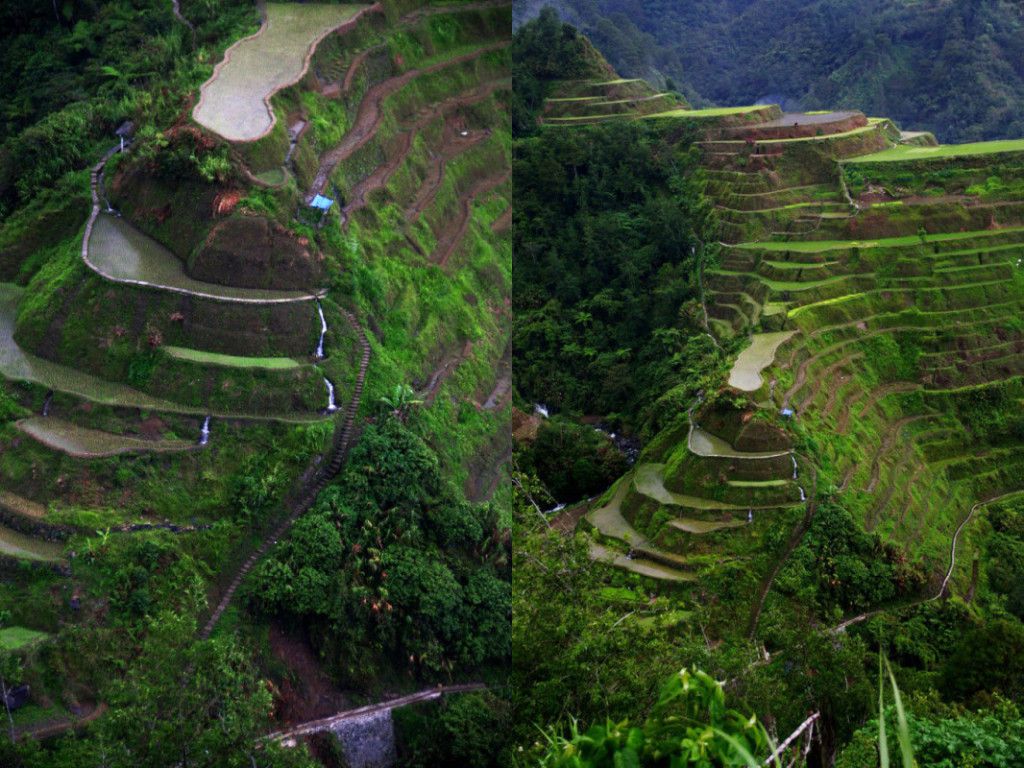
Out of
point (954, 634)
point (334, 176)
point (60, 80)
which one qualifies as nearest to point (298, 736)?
point (334, 176)

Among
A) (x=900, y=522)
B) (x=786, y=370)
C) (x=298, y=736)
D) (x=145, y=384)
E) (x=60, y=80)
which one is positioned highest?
(x=60, y=80)

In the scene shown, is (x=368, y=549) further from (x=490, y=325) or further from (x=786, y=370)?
(x=786, y=370)

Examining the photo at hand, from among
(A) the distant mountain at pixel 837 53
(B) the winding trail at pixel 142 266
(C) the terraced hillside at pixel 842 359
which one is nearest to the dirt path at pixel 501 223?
(B) the winding trail at pixel 142 266

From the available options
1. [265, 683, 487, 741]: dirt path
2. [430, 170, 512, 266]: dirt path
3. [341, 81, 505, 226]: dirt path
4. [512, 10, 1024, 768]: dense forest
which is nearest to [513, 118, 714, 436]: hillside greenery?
[512, 10, 1024, 768]: dense forest

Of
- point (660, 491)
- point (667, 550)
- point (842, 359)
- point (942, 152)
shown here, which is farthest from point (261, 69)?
point (942, 152)

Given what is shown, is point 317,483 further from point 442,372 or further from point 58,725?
point 58,725
